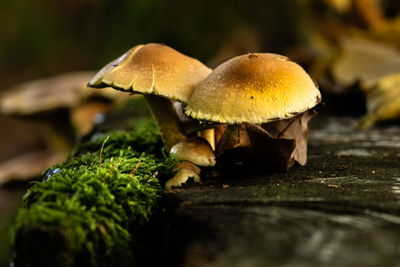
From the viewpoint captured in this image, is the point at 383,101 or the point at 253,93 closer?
the point at 253,93

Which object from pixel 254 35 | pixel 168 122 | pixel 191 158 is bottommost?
pixel 191 158

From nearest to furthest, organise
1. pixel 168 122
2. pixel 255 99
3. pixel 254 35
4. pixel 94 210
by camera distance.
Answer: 1. pixel 94 210
2. pixel 255 99
3. pixel 168 122
4. pixel 254 35

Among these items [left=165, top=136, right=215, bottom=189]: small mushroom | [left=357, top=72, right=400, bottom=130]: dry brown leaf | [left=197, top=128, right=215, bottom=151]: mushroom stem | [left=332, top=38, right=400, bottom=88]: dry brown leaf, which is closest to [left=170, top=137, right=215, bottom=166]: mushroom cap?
[left=165, top=136, right=215, bottom=189]: small mushroom

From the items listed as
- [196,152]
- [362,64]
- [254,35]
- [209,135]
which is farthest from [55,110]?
[362,64]

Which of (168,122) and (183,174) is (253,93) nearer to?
(183,174)

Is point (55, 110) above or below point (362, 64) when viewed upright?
below

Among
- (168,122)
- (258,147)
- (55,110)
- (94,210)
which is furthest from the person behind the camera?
(55,110)

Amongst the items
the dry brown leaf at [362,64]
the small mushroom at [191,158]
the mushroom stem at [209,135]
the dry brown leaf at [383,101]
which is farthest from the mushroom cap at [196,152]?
the dry brown leaf at [362,64]

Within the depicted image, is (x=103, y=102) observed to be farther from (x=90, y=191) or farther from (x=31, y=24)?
(x=31, y=24)
